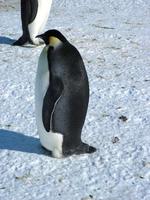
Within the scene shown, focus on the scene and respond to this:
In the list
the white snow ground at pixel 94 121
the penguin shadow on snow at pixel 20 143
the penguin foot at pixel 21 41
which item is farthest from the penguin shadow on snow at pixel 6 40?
the penguin shadow on snow at pixel 20 143

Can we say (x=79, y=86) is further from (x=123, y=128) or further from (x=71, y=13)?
(x=71, y=13)

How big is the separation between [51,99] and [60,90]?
0.08 meters

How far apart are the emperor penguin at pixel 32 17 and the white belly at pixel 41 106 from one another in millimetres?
2847

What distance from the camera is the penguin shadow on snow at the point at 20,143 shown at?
3.83m

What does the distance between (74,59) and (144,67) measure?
231 centimetres

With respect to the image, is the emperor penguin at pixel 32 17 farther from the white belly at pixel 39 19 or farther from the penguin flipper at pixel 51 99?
the penguin flipper at pixel 51 99

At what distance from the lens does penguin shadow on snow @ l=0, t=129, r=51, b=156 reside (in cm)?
383

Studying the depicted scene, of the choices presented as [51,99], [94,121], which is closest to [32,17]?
[94,121]

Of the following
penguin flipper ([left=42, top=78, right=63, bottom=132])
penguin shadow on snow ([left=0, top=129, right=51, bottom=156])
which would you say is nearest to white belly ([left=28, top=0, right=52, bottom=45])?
penguin shadow on snow ([left=0, top=129, right=51, bottom=156])

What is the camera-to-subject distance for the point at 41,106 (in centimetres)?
361

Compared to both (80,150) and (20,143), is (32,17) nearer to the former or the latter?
(20,143)

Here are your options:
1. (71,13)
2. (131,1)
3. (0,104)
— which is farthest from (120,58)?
(131,1)

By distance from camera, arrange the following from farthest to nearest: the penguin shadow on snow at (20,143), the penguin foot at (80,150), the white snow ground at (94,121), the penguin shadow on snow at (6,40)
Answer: the penguin shadow on snow at (6,40), the penguin shadow on snow at (20,143), the penguin foot at (80,150), the white snow ground at (94,121)

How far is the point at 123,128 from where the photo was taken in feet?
13.8
